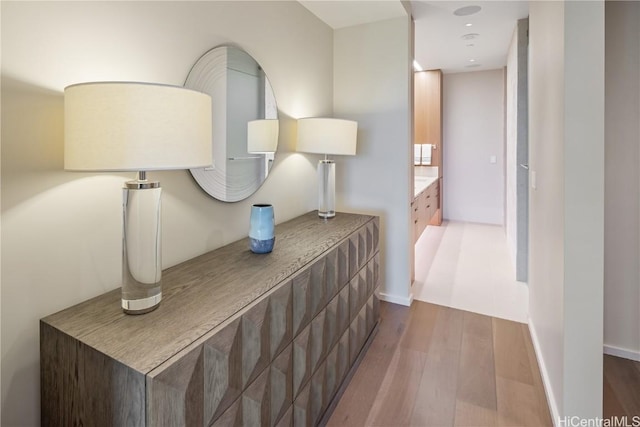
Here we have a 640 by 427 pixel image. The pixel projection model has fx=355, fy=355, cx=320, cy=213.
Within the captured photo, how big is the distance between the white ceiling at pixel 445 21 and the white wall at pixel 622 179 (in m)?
1.07

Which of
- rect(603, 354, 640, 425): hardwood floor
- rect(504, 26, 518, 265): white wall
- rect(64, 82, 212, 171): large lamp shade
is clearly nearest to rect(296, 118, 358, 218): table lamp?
rect(64, 82, 212, 171): large lamp shade

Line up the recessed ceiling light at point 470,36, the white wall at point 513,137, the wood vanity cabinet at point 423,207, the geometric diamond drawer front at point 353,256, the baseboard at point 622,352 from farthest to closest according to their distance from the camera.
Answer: the wood vanity cabinet at point 423,207 → the recessed ceiling light at point 470,36 → the white wall at point 513,137 → the baseboard at point 622,352 → the geometric diamond drawer front at point 353,256

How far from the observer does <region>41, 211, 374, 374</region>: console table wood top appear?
0.88 meters

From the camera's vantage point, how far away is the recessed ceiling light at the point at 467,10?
2953 mm

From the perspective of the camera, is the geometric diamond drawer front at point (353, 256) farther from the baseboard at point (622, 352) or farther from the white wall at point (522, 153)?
the white wall at point (522, 153)

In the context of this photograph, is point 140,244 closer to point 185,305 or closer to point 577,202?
point 185,305

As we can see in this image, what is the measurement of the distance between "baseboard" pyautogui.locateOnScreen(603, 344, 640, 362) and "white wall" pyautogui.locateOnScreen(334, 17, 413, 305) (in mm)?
1308

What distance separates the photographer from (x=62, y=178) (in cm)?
111

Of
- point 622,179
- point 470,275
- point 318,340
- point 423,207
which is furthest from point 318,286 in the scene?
point 423,207

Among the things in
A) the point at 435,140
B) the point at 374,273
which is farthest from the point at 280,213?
the point at 435,140

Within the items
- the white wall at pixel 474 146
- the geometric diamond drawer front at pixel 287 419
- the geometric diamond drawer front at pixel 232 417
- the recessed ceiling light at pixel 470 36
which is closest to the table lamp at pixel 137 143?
the geometric diamond drawer front at pixel 232 417

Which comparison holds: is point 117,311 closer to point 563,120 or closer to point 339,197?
point 563,120

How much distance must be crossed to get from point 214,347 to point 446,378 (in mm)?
1560

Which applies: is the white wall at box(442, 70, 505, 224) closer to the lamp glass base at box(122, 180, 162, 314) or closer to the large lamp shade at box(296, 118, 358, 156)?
the large lamp shade at box(296, 118, 358, 156)
